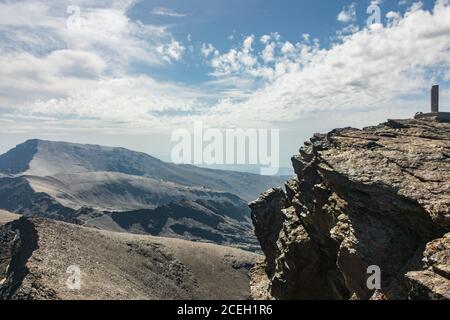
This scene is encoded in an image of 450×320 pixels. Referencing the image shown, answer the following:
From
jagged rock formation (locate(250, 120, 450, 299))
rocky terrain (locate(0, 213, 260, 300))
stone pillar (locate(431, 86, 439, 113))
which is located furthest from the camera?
rocky terrain (locate(0, 213, 260, 300))

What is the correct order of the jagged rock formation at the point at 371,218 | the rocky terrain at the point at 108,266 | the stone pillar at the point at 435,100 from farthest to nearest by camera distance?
the rocky terrain at the point at 108,266 < the stone pillar at the point at 435,100 < the jagged rock formation at the point at 371,218

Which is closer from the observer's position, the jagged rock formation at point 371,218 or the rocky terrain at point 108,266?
the jagged rock formation at point 371,218

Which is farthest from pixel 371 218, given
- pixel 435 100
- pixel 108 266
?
pixel 108 266

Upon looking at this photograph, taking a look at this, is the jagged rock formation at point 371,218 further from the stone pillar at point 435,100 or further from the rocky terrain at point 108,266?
the rocky terrain at point 108,266

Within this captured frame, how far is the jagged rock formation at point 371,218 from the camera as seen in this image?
25.9m

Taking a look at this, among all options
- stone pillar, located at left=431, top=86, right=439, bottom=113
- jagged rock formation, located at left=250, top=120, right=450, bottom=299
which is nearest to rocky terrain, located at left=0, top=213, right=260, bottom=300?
jagged rock formation, located at left=250, top=120, right=450, bottom=299

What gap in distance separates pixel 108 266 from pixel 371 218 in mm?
85826

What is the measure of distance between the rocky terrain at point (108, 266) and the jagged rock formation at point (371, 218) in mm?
50199

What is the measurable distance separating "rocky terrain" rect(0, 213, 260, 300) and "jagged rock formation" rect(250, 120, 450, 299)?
50199mm

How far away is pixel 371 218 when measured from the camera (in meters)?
30.5

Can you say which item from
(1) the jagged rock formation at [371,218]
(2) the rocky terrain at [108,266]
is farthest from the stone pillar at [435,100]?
(2) the rocky terrain at [108,266]

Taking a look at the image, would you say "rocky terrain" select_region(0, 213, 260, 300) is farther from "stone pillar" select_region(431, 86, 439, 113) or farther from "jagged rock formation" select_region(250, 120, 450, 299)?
Result: "stone pillar" select_region(431, 86, 439, 113)

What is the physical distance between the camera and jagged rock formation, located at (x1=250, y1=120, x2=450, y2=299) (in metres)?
25.9

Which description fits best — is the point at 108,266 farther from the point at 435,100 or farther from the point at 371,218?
the point at 371,218
